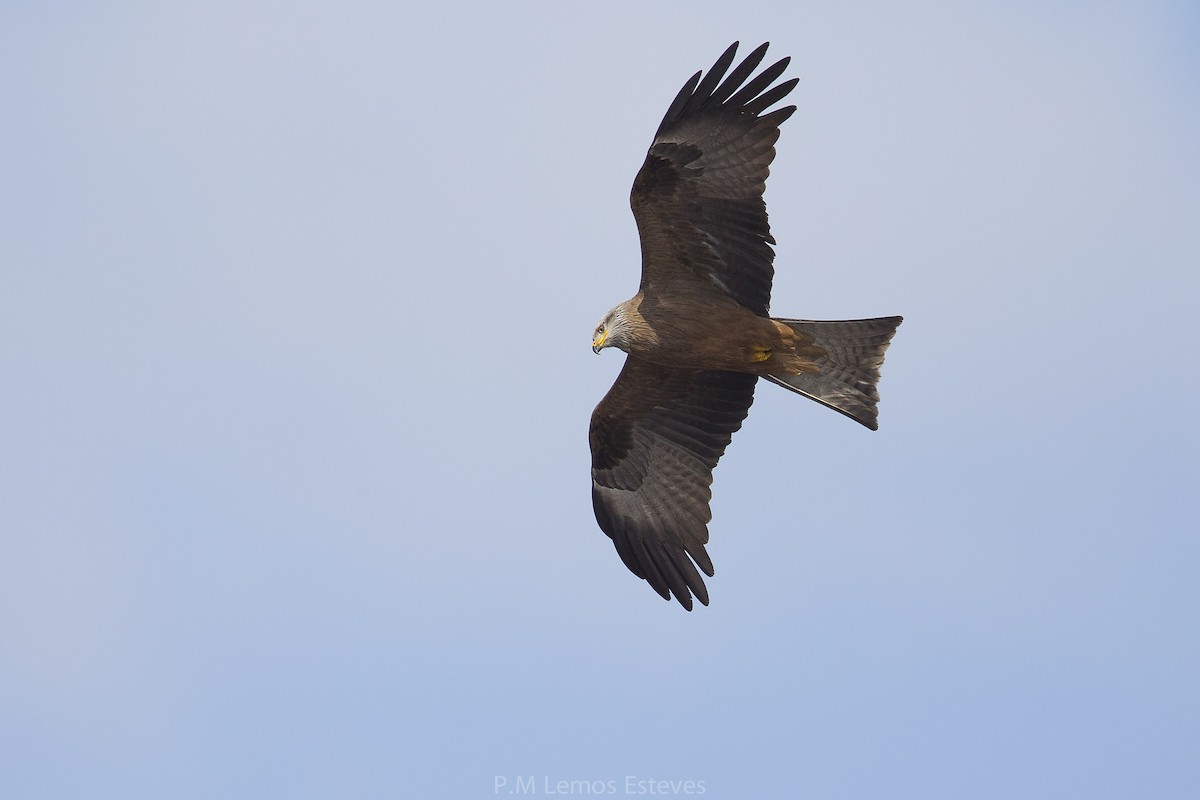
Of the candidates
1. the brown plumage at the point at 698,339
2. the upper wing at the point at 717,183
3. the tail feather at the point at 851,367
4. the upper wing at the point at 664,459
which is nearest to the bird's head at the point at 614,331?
the brown plumage at the point at 698,339

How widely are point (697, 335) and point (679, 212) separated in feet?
3.09

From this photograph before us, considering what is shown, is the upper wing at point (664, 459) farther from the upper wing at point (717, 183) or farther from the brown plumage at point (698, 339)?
the upper wing at point (717, 183)

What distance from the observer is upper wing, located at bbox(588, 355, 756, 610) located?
1338cm

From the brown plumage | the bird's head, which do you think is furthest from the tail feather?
the bird's head

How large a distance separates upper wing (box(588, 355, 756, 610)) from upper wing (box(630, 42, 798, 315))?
116 centimetres

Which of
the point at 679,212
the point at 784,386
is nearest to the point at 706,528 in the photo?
the point at 784,386

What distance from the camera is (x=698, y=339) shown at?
1243 centimetres

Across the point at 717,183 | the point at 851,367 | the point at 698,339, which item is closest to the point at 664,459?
the point at 698,339

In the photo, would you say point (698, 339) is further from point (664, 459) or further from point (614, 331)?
point (664, 459)

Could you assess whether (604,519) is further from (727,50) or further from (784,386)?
(727,50)

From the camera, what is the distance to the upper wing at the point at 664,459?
13.4m

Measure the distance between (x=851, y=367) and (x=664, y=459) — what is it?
1891mm

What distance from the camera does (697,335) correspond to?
Answer: 12422 mm

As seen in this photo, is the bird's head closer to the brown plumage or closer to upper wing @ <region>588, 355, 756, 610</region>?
the brown plumage
